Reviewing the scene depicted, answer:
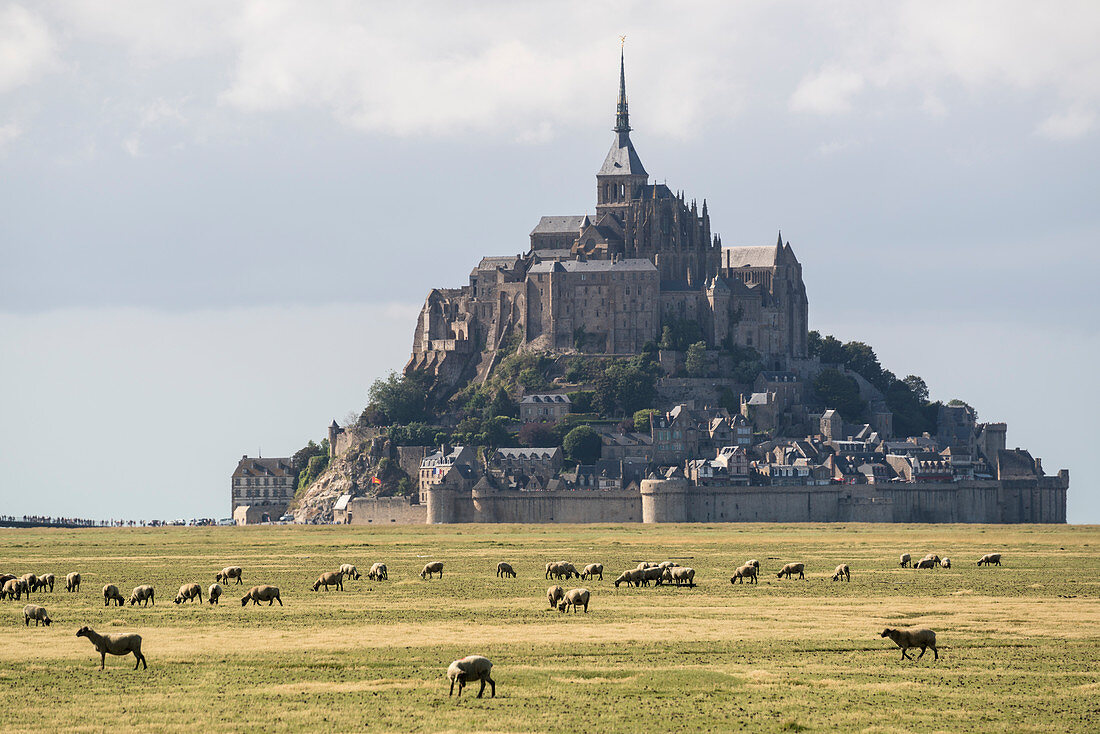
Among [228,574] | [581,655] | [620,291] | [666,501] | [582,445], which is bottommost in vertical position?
[581,655]

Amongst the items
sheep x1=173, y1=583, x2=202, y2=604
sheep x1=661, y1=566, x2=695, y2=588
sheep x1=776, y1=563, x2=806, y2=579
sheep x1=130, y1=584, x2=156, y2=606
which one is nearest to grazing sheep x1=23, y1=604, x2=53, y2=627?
sheep x1=130, y1=584, x2=156, y2=606

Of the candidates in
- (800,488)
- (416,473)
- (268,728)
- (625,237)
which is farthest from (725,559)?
(625,237)

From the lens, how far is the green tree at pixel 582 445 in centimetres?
16050

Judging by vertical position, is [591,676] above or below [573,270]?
below

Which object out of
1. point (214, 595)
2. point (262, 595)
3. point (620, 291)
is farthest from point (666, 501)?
point (214, 595)

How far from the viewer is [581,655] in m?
40.6

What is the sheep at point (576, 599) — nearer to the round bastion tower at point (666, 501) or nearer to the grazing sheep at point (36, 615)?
the grazing sheep at point (36, 615)

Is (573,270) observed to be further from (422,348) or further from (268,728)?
(268,728)

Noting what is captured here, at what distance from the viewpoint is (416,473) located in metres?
166

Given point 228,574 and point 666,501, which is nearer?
point 228,574

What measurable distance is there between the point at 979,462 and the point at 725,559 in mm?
90027

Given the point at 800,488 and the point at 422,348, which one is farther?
the point at 422,348

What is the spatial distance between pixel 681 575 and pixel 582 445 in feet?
325

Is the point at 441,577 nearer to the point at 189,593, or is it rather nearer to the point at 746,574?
the point at 746,574
